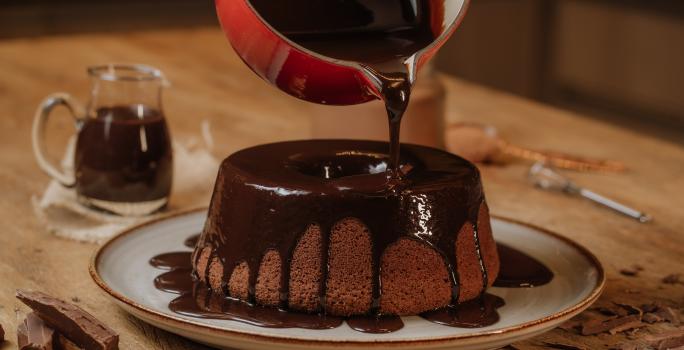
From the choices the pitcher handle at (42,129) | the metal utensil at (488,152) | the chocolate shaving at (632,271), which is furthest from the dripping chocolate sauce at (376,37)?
the metal utensil at (488,152)

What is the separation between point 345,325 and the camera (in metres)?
1.15

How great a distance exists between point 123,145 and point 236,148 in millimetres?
487

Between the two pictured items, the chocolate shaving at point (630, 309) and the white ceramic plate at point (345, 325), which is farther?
the chocolate shaving at point (630, 309)

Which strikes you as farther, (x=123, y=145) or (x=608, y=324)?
(x=123, y=145)

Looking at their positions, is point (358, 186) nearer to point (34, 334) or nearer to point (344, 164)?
point (344, 164)

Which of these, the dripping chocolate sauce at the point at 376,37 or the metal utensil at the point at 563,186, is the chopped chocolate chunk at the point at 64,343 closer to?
the dripping chocolate sauce at the point at 376,37

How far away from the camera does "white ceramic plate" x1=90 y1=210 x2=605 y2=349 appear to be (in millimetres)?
1030

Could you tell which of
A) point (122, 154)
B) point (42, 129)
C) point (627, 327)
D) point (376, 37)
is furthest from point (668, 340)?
point (42, 129)

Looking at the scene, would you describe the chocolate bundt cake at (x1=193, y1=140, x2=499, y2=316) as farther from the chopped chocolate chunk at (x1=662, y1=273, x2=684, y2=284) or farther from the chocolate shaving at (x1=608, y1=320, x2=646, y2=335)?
the chopped chocolate chunk at (x1=662, y1=273, x2=684, y2=284)

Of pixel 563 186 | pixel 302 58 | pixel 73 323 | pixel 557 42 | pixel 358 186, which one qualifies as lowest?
pixel 557 42

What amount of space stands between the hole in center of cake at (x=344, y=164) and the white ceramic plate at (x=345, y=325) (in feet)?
0.70

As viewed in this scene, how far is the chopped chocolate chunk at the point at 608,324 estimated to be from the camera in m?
1.21

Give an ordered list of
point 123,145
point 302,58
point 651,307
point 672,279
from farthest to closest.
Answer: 1. point 123,145
2. point 672,279
3. point 651,307
4. point 302,58

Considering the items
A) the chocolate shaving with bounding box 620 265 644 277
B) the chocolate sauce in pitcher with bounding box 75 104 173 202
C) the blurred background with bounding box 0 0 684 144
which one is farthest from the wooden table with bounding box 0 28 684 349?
the blurred background with bounding box 0 0 684 144
